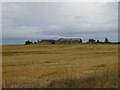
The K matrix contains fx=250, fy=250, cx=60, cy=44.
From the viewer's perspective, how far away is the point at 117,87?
307 inches

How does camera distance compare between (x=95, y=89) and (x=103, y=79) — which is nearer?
(x=95, y=89)

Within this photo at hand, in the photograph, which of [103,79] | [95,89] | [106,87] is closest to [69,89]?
[95,89]

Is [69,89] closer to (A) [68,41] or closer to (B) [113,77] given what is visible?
(B) [113,77]

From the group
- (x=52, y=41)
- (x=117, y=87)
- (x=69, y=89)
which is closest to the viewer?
(x=69, y=89)

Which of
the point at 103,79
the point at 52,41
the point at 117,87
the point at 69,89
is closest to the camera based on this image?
the point at 69,89

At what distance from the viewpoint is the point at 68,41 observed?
117 m

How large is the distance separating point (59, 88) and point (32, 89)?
32.0 inches

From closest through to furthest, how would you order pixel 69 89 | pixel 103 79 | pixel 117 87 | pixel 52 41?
pixel 69 89
pixel 117 87
pixel 103 79
pixel 52 41

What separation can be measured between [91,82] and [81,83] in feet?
1.35

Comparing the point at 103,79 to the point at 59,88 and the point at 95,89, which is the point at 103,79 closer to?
the point at 95,89

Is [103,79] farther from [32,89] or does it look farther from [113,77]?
[32,89]

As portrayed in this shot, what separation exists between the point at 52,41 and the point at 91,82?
108m

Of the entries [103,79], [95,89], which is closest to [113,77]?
[103,79]

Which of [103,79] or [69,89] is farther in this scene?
[103,79]
